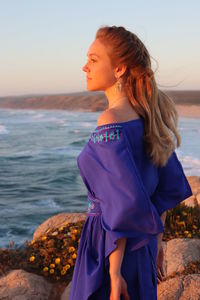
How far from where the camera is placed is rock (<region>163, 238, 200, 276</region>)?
4.71 metres

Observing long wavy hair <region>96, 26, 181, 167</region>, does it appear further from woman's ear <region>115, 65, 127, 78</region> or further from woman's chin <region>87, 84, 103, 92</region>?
woman's chin <region>87, 84, 103, 92</region>

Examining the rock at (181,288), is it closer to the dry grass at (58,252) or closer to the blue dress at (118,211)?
the dry grass at (58,252)

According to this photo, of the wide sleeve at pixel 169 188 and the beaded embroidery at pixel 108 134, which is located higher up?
the beaded embroidery at pixel 108 134

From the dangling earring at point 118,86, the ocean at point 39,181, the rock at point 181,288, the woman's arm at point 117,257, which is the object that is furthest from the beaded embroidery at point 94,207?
the ocean at point 39,181

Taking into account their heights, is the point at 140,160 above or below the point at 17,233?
above

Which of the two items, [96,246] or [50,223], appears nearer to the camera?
[96,246]

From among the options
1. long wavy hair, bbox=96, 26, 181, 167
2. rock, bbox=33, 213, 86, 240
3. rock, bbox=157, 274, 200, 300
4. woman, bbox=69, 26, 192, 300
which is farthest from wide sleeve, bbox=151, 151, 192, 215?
rock, bbox=33, 213, 86, 240

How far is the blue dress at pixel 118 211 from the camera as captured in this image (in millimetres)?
1979

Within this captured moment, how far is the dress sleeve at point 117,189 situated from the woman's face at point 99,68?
313 millimetres

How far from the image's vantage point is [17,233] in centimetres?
1007

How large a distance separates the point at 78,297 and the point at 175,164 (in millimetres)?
893

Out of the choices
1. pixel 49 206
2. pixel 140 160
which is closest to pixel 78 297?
pixel 140 160

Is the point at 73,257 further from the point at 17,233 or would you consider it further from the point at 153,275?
the point at 17,233

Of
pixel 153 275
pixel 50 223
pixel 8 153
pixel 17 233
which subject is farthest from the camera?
pixel 8 153
